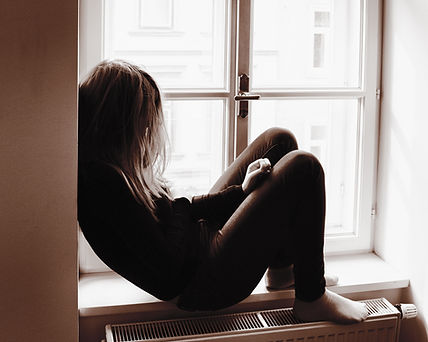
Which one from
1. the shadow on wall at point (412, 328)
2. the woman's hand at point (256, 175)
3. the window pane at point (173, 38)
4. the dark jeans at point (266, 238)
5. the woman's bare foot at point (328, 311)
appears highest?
the window pane at point (173, 38)

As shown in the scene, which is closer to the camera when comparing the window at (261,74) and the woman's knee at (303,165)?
the woman's knee at (303,165)

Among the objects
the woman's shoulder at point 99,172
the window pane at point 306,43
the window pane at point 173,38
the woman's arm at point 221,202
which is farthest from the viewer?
the window pane at point 306,43

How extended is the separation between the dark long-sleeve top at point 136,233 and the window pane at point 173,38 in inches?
16.0

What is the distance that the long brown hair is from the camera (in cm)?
162

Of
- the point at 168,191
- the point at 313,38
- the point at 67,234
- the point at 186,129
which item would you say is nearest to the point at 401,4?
the point at 313,38

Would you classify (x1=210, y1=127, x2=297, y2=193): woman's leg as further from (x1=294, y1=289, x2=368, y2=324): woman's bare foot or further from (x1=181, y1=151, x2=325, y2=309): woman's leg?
(x1=294, y1=289, x2=368, y2=324): woman's bare foot

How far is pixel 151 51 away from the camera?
1949 millimetres

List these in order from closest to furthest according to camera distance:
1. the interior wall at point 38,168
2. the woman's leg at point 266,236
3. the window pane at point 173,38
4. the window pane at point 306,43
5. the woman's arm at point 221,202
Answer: the interior wall at point 38,168, the woman's leg at point 266,236, the woman's arm at point 221,202, the window pane at point 173,38, the window pane at point 306,43

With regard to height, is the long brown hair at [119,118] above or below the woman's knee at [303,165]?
above

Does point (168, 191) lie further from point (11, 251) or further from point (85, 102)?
point (11, 251)

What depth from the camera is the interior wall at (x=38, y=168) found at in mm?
1446

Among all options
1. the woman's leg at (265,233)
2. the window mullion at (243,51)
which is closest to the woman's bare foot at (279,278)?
the woman's leg at (265,233)

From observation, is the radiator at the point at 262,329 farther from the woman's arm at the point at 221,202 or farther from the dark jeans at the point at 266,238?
the woman's arm at the point at 221,202

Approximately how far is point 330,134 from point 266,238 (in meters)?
0.64
